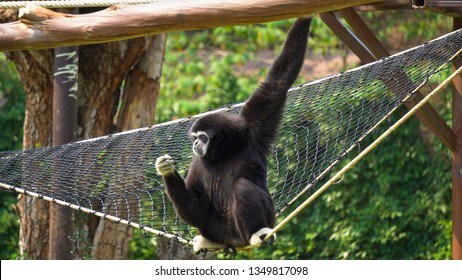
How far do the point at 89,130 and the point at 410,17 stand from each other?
503cm

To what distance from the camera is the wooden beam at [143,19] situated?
4043 mm

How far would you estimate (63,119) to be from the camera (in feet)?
22.4

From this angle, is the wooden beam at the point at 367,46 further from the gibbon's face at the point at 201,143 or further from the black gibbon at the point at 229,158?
the gibbon's face at the point at 201,143

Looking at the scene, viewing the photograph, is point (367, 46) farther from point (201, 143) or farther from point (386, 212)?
point (386, 212)

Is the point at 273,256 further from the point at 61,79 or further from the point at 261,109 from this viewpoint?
the point at 261,109

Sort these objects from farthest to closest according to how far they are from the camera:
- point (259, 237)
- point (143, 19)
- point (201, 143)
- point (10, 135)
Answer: point (10, 135), point (201, 143), point (259, 237), point (143, 19)

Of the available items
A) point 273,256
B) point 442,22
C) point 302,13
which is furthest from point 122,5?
point 442,22

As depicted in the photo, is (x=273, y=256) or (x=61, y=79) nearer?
(x=61, y=79)

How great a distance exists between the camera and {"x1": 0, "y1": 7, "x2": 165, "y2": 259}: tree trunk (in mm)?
7496

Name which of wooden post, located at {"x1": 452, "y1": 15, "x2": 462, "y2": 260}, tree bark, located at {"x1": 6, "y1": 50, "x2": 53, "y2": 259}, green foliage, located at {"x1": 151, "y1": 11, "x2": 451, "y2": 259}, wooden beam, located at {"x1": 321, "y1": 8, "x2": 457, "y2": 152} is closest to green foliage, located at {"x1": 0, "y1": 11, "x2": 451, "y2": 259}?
green foliage, located at {"x1": 151, "y1": 11, "x2": 451, "y2": 259}

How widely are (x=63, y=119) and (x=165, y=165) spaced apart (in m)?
2.42

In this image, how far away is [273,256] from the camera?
9.11 m

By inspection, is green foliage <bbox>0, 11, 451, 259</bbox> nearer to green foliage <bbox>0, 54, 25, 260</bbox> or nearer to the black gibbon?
green foliage <bbox>0, 54, 25, 260</bbox>

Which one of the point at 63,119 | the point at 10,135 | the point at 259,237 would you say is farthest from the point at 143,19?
the point at 10,135
